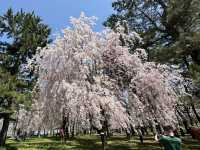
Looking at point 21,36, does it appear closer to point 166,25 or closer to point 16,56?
point 16,56

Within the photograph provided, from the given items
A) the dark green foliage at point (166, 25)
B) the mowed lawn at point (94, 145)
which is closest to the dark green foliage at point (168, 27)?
the dark green foliage at point (166, 25)

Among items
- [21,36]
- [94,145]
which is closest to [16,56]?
[21,36]

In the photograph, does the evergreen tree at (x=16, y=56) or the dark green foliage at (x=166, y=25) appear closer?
the dark green foliage at (x=166, y=25)

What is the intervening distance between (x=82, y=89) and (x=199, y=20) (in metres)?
13.7

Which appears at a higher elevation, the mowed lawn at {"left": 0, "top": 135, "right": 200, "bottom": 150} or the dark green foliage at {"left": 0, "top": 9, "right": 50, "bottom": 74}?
the dark green foliage at {"left": 0, "top": 9, "right": 50, "bottom": 74}

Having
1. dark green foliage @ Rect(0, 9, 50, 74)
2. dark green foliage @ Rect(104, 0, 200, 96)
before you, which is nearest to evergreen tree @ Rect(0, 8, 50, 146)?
dark green foliage @ Rect(0, 9, 50, 74)

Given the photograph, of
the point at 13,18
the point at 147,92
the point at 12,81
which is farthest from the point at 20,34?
the point at 147,92

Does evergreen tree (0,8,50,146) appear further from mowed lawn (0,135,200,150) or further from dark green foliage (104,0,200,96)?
dark green foliage (104,0,200,96)

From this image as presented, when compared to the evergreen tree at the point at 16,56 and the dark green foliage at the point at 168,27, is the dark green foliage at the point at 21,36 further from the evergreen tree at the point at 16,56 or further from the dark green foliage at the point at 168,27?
the dark green foliage at the point at 168,27

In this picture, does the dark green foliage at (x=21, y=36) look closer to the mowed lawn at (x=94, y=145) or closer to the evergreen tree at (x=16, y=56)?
the evergreen tree at (x=16, y=56)

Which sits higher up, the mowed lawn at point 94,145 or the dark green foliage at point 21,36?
the dark green foliage at point 21,36

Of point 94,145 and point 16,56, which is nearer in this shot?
point 94,145

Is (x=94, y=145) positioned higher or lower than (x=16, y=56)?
lower

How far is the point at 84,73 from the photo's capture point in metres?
18.3
